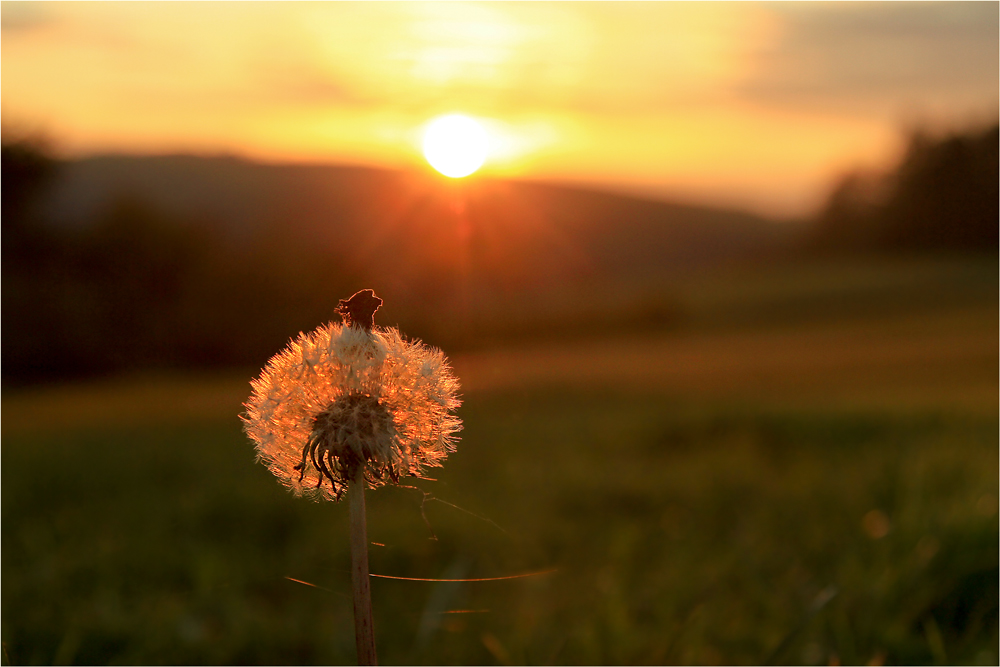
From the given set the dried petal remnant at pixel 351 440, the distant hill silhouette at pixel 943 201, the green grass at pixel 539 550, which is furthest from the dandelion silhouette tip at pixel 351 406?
the distant hill silhouette at pixel 943 201

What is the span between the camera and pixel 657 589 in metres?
3.35

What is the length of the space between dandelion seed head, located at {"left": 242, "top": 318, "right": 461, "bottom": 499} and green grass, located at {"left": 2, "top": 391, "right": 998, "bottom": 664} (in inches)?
7.1

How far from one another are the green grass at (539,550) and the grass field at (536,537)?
0.02 meters

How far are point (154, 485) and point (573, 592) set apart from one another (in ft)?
11.4

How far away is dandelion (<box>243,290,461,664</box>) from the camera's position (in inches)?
30.6

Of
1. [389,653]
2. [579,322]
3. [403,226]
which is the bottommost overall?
[389,653]

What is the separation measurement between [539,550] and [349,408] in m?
3.69

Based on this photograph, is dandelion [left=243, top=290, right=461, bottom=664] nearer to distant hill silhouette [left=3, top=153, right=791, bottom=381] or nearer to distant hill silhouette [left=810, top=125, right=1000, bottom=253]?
distant hill silhouette [left=3, top=153, right=791, bottom=381]

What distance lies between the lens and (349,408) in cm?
81

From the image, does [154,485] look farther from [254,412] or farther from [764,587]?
[254,412]

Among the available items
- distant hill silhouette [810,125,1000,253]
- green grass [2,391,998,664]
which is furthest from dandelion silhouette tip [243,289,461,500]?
distant hill silhouette [810,125,1000,253]

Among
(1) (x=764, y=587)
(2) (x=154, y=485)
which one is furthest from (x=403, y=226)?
(2) (x=154, y=485)

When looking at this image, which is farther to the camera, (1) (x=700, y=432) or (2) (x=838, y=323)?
(2) (x=838, y=323)

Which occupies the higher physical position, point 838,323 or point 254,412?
point 838,323
